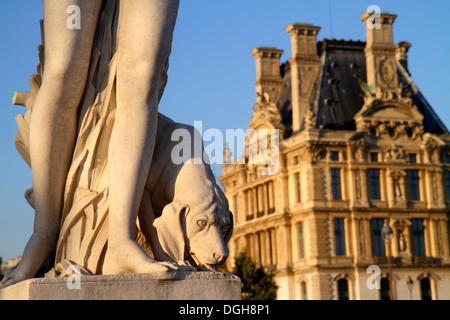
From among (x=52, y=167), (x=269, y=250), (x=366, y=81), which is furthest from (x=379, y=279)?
(x=52, y=167)

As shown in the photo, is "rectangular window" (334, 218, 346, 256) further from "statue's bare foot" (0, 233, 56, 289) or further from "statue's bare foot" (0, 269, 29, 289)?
"statue's bare foot" (0, 269, 29, 289)

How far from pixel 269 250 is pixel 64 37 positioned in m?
47.2

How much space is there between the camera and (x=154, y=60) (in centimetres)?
348

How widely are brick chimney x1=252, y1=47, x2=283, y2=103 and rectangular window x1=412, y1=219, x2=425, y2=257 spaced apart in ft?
41.2

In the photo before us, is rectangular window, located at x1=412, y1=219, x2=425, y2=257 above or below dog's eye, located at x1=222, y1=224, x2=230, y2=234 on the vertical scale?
above

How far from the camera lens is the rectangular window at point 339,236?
46500 millimetres

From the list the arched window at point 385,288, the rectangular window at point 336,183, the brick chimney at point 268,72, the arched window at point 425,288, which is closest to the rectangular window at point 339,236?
the rectangular window at point 336,183

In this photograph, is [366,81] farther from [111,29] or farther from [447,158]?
[111,29]

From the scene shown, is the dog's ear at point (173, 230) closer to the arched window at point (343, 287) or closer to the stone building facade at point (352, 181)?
the stone building facade at point (352, 181)

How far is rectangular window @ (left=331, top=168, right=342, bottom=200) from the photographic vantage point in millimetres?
47031

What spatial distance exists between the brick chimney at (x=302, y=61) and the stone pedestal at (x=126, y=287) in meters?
47.1

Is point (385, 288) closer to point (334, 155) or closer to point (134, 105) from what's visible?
point (334, 155)

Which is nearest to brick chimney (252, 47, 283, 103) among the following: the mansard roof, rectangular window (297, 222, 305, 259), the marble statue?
the mansard roof

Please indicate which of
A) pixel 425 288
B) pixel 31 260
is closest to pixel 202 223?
pixel 31 260
